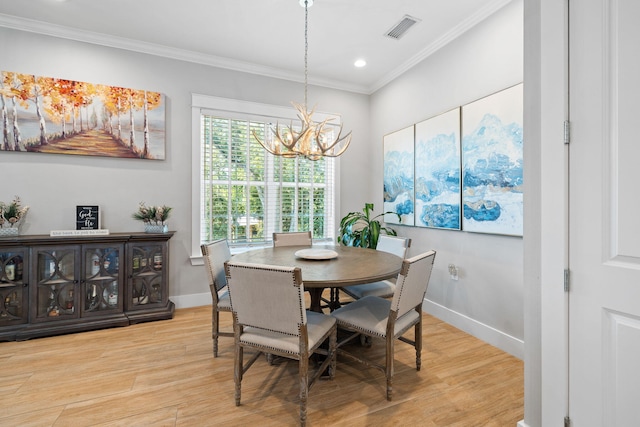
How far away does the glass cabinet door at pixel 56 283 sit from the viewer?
2744 millimetres

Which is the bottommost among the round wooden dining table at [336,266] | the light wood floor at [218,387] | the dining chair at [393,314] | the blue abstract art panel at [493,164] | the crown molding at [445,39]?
the light wood floor at [218,387]

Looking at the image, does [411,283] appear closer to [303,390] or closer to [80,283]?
[303,390]

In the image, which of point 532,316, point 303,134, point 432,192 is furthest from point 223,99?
point 532,316

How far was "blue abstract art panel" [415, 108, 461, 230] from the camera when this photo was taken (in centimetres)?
301

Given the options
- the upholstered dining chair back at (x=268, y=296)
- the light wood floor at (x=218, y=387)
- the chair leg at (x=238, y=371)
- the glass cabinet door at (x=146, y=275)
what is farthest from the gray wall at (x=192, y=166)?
the chair leg at (x=238, y=371)

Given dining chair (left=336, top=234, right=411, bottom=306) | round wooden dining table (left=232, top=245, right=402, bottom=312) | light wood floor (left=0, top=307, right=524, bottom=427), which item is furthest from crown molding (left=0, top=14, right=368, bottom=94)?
light wood floor (left=0, top=307, right=524, bottom=427)

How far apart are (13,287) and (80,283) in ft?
1.63

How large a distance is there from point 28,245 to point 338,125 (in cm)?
375

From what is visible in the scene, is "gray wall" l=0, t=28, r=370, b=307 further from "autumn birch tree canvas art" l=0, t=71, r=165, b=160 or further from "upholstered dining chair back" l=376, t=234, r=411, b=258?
"upholstered dining chair back" l=376, t=234, r=411, b=258

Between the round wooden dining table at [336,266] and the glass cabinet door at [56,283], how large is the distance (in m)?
1.75

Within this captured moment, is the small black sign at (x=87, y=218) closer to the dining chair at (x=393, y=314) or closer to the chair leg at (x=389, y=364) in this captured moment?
the dining chair at (x=393, y=314)

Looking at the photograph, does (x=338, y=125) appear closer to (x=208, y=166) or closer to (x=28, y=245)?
(x=208, y=166)

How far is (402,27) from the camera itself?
2.98m

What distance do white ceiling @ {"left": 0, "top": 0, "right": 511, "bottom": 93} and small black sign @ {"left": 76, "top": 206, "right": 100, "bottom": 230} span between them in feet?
5.97
